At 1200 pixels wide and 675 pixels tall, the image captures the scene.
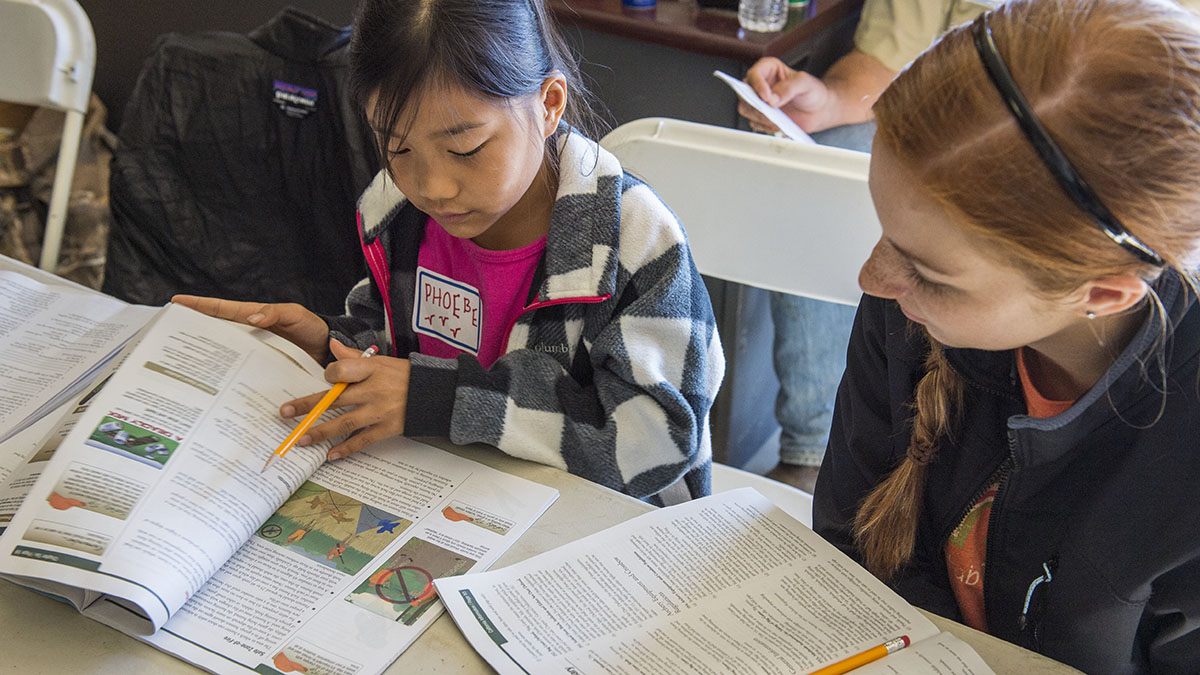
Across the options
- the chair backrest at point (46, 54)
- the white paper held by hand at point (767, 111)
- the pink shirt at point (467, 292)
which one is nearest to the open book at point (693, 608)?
the pink shirt at point (467, 292)

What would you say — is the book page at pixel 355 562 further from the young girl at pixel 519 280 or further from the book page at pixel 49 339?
the book page at pixel 49 339

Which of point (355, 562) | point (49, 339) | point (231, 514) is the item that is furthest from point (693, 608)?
point (49, 339)

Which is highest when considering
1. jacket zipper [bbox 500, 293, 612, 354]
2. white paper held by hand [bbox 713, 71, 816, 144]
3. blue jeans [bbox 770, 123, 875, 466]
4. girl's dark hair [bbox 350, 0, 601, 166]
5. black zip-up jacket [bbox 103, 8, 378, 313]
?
girl's dark hair [bbox 350, 0, 601, 166]

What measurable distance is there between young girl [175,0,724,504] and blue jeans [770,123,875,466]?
2.66 ft

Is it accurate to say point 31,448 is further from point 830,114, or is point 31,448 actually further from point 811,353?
point 830,114

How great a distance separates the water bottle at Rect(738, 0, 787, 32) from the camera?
76.0 inches

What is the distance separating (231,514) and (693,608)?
0.38m

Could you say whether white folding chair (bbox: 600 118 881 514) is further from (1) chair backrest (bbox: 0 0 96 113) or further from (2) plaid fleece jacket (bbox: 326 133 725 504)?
(1) chair backrest (bbox: 0 0 96 113)

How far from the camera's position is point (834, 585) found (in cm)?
79

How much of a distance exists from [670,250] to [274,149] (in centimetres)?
116

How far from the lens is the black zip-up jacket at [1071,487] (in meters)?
0.75

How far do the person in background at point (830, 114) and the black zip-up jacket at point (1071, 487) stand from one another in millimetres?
941

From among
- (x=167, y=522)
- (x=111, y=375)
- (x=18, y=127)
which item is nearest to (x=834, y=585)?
(x=167, y=522)

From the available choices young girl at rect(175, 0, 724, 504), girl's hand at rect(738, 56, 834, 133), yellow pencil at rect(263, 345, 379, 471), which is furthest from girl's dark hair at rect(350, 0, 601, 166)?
girl's hand at rect(738, 56, 834, 133)
